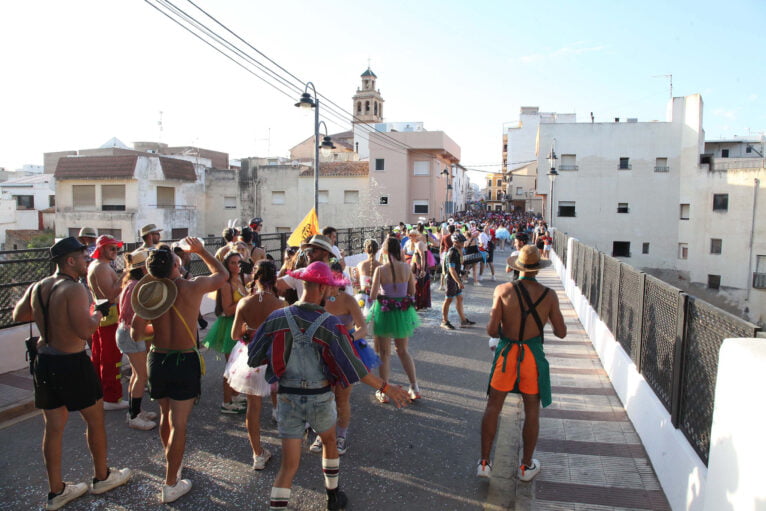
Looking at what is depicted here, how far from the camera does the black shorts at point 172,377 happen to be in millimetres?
3723

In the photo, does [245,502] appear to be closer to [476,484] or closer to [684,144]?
[476,484]

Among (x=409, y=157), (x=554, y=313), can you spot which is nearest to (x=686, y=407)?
(x=554, y=313)

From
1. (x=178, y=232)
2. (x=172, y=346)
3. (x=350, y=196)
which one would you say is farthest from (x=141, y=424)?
(x=178, y=232)

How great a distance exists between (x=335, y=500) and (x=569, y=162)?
37434 mm

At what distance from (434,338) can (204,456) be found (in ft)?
16.0

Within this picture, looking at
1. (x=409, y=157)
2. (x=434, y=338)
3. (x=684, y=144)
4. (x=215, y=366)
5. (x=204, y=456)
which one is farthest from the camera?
(x=409, y=157)

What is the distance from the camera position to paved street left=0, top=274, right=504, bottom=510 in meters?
3.79

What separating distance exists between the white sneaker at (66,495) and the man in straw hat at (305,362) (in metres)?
1.62

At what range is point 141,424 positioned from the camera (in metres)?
4.95

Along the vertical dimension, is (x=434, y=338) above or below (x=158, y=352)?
below

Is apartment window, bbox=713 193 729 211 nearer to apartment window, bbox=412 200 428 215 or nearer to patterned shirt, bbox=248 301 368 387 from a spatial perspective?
apartment window, bbox=412 200 428 215

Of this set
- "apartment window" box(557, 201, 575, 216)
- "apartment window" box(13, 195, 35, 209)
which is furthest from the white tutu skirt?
"apartment window" box(13, 195, 35, 209)

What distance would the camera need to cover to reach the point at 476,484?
13.4 feet

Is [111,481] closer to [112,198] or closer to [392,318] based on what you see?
[392,318]
